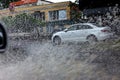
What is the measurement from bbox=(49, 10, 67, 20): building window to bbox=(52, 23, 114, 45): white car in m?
19.4

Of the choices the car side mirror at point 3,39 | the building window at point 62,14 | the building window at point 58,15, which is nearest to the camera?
the car side mirror at point 3,39

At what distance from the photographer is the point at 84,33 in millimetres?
17594

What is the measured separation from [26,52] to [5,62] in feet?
5.27

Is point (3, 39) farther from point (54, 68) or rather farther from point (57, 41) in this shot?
point (57, 41)

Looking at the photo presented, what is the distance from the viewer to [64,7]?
37.9 meters

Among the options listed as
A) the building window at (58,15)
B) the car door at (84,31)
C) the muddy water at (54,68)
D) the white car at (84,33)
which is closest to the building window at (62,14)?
the building window at (58,15)

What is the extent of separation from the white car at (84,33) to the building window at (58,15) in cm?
1942

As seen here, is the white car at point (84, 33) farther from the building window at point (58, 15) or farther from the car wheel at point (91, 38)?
the building window at point (58, 15)

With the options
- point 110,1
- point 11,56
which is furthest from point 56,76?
point 110,1

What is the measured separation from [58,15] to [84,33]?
22.8 meters

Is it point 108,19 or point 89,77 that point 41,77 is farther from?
point 108,19

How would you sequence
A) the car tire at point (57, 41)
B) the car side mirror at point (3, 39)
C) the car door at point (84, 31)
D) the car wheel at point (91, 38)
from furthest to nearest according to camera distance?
the car door at point (84, 31), the car wheel at point (91, 38), the car tire at point (57, 41), the car side mirror at point (3, 39)

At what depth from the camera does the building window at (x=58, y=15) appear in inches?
1519

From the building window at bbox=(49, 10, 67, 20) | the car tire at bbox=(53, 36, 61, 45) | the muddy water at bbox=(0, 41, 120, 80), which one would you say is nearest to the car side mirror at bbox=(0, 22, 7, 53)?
the muddy water at bbox=(0, 41, 120, 80)
